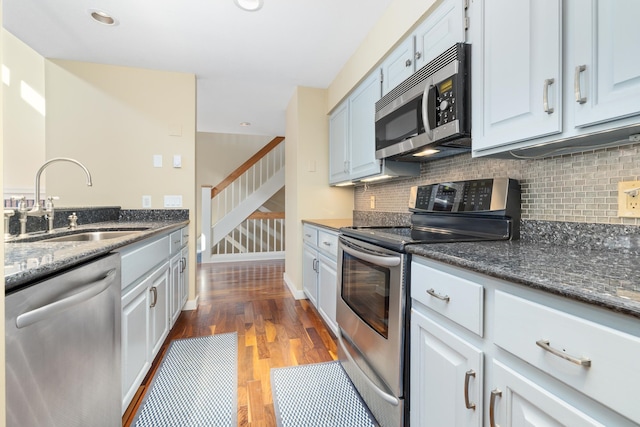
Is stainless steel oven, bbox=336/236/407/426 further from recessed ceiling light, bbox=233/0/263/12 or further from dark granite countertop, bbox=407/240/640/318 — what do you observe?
recessed ceiling light, bbox=233/0/263/12

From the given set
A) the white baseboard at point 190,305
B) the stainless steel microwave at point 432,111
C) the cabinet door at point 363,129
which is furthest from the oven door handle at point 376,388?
the white baseboard at point 190,305

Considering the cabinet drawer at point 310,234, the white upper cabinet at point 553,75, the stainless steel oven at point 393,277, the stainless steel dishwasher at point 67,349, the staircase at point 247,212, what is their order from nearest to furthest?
1. the stainless steel dishwasher at point 67,349
2. the white upper cabinet at point 553,75
3. the stainless steel oven at point 393,277
4. the cabinet drawer at point 310,234
5. the staircase at point 247,212

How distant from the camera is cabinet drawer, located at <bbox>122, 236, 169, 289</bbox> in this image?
1336 millimetres

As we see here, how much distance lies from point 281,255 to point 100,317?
440cm

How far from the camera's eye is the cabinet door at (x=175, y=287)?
2.23m

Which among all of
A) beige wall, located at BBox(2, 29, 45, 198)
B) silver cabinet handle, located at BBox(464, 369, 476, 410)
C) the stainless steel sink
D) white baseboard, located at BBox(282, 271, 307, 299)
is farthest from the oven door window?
beige wall, located at BBox(2, 29, 45, 198)

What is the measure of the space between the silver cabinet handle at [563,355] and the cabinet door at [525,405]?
4.2 inches

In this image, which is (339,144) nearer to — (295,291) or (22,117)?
(295,291)

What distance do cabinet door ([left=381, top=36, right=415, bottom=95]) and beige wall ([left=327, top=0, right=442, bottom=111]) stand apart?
5 centimetres

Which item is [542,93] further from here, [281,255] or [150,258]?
[281,255]

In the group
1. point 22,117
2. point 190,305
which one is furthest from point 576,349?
point 22,117

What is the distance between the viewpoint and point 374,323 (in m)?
1.40

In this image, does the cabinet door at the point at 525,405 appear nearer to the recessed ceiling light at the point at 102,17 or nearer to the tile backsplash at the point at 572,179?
the tile backsplash at the point at 572,179

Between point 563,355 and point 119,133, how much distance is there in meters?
3.42
